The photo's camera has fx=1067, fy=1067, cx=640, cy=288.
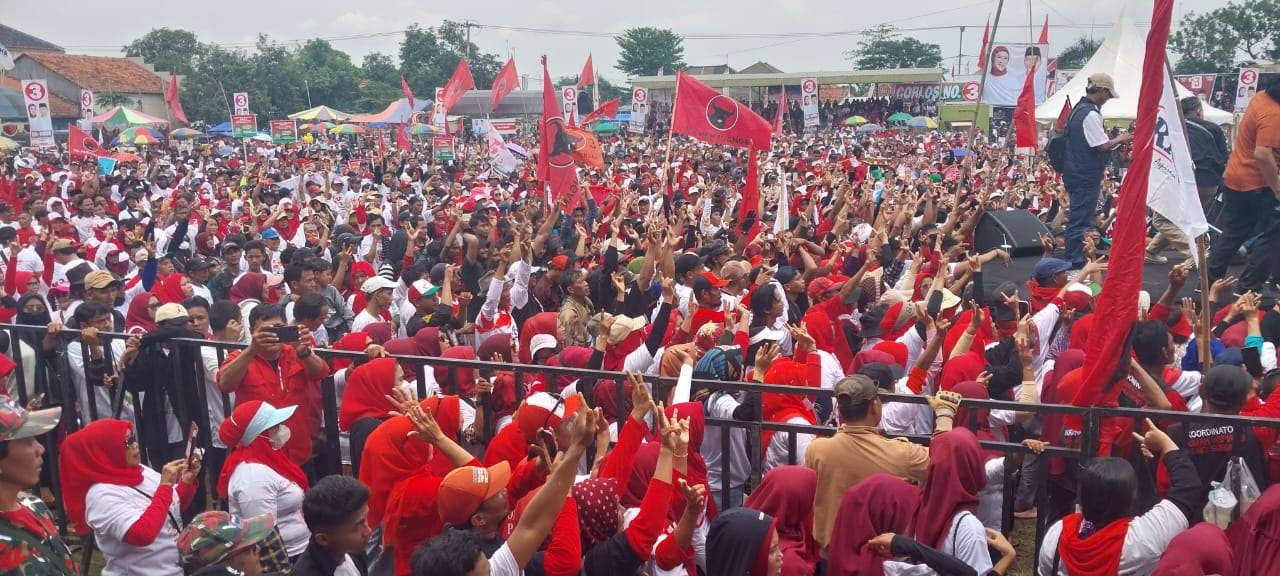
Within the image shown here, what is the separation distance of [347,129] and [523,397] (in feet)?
→ 162

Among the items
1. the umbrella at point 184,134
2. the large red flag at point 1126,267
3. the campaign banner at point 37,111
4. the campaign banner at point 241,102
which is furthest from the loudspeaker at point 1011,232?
the umbrella at point 184,134

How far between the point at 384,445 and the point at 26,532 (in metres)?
1.41

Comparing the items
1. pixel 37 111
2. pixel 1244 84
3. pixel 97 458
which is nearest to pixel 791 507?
pixel 97 458

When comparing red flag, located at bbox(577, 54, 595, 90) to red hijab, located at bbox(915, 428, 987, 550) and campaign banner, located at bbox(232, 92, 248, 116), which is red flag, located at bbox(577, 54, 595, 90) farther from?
red hijab, located at bbox(915, 428, 987, 550)

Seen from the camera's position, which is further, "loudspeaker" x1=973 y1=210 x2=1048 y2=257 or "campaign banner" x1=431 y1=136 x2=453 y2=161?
"campaign banner" x1=431 y1=136 x2=453 y2=161

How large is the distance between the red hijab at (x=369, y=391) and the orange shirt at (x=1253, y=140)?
20.9ft

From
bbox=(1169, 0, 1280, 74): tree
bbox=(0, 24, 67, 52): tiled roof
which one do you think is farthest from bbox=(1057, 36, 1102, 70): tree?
bbox=(0, 24, 67, 52): tiled roof

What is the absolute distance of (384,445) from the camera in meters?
4.52

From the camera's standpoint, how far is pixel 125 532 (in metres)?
4.47

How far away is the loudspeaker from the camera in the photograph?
12219mm

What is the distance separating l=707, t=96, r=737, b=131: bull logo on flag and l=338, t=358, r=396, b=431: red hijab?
761 cm

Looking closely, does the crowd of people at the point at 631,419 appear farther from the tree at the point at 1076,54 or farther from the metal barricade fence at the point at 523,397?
the tree at the point at 1076,54

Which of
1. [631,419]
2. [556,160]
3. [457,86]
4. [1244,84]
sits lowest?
[631,419]

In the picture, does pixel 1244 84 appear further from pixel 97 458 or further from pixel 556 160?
pixel 97 458
